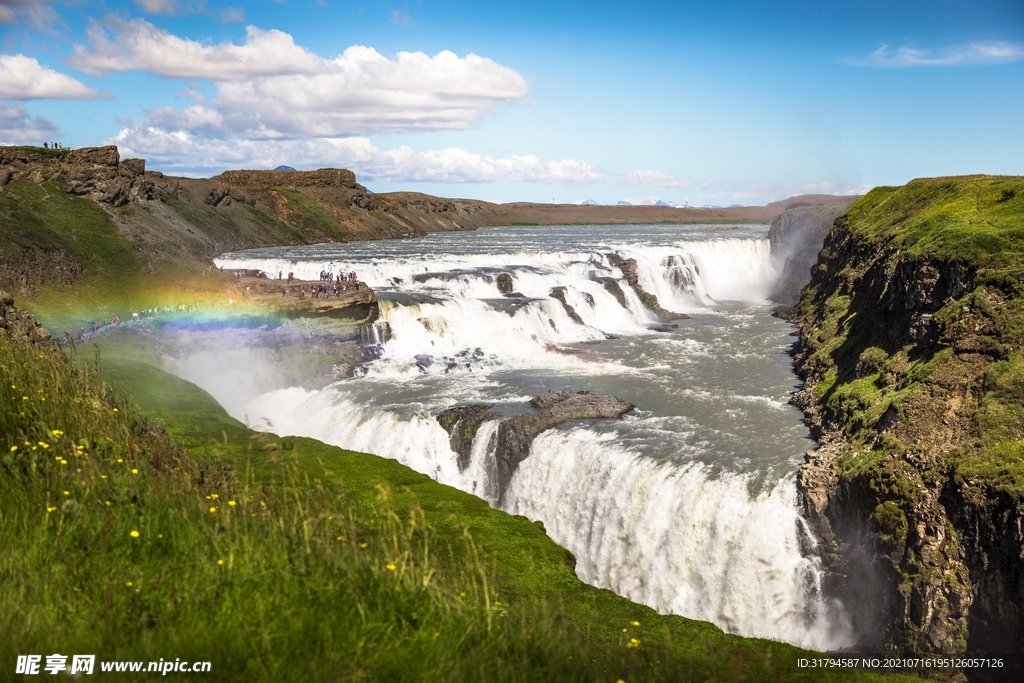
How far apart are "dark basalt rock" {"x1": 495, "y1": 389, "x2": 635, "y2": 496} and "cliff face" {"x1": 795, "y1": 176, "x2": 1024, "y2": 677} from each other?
700cm

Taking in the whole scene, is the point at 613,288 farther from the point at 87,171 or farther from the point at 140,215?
the point at 87,171

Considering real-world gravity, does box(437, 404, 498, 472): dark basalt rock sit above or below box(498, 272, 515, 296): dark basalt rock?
below

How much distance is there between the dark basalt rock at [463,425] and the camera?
25734 millimetres

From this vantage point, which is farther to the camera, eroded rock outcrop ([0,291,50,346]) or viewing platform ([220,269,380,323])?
viewing platform ([220,269,380,323])

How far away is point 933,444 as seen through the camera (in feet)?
58.1

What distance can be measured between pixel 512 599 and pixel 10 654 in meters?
6.35

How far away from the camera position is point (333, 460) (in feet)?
52.4

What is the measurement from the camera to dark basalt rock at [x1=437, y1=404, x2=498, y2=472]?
25.7 metres

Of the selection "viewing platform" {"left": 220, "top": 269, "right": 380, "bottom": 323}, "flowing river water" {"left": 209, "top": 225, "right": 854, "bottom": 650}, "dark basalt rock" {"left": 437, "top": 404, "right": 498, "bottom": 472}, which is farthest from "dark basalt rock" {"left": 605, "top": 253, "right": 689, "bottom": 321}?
"dark basalt rock" {"left": 437, "top": 404, "right": 498, "bottom": 472}

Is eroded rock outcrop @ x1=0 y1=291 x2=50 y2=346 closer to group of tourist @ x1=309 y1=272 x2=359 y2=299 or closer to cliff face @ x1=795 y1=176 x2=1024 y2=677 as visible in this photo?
cliff face @ x1=795 y1=176 x2=1024 y2=677

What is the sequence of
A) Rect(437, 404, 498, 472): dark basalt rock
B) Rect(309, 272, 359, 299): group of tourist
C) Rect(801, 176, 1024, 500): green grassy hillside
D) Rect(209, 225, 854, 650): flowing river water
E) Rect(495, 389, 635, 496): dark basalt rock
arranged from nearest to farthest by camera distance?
Rect(801, 176, 1024, 500): green grassy hillside < Rect(209, 225, 854, 650): flowing river water < Rect(495, 389, 635, 496): dark basalt rock < Rect(437, 404, 498, 472): dark basalt rock < Rect(309, 272, 359, 299): group of tourist

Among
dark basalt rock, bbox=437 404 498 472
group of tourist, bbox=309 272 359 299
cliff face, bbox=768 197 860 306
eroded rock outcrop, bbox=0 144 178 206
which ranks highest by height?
eroded rock outcrop, bbox=0 144 178 206

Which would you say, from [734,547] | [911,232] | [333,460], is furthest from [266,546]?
[911,232]

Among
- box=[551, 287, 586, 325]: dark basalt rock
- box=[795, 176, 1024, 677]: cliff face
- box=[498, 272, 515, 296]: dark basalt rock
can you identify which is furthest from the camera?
box=[498, 272, 515, 296]: dark basalt rock
